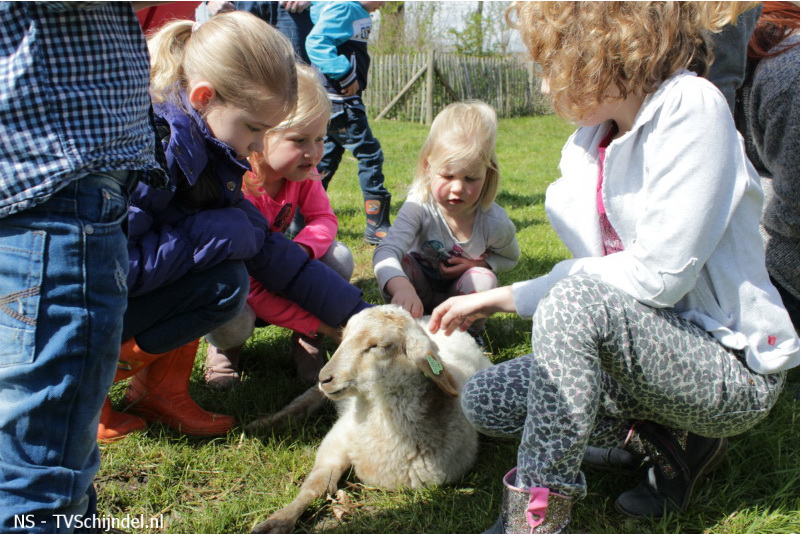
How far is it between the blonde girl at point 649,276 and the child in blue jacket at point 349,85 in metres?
3.21

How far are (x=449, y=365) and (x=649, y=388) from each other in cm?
108

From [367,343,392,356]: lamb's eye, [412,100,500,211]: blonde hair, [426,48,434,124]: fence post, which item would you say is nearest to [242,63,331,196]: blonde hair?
[412,100,500,211]: blonde hair

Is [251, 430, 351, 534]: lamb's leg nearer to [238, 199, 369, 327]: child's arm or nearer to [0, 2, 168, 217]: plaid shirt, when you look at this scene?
[238, 199, 369, 327]: child's arm

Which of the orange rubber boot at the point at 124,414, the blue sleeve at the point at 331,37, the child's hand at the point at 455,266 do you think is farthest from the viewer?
the blue sleeve at the point at 331,37

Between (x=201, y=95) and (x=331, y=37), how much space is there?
3.19m

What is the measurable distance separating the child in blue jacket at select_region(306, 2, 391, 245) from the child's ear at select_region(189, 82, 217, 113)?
8.94 ft

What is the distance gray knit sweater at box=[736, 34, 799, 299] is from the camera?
9.45 feet

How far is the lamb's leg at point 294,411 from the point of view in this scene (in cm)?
284

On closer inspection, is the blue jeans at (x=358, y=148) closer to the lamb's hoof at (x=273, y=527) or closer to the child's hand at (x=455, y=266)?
the child's hand at (x=455, y=266)

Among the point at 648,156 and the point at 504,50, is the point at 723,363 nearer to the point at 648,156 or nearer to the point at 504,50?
the point at 648,156

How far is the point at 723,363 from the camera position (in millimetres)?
2080

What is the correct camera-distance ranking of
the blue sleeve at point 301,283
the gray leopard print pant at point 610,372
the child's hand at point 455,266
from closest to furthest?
the gray leopard print pant at point 610,372
the blue sleeve at point 301,283
the child's hand at point 455,266

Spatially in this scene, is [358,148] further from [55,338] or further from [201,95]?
[55,338]

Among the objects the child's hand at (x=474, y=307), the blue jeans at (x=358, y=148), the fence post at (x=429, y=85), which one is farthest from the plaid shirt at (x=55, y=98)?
the fence post at (x=429, y=85)
